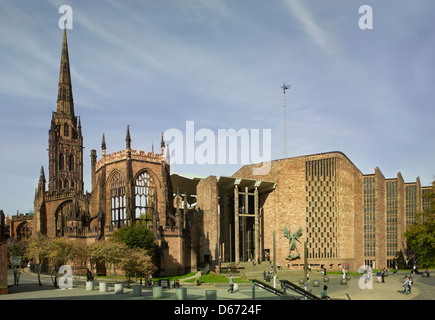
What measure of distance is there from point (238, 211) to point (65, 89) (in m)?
57.9

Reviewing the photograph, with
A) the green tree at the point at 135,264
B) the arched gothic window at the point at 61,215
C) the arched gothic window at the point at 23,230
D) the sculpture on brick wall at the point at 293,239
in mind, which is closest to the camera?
the green tree at the point at 135,264

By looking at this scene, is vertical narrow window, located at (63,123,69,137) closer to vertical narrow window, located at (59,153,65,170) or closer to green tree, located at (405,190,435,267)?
vertical narrow window, located at (59,153,65,170)

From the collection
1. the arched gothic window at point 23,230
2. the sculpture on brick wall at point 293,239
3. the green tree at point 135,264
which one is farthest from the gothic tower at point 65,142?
the green tree at point 135,264

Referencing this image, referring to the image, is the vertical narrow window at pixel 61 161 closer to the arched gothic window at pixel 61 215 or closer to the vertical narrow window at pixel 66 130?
the vertical narrow window at pixel 66 130

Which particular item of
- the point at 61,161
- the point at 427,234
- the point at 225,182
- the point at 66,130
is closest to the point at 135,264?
the point at 427,234

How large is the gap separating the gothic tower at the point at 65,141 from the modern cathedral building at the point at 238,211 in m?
3.62

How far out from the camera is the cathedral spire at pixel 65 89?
338ft

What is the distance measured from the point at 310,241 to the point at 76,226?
37843 millimetres

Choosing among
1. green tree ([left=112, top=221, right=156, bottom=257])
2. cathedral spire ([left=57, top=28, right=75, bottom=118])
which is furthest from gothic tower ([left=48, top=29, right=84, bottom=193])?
green tree ([left=112, top=221, right=156, bottom=257])

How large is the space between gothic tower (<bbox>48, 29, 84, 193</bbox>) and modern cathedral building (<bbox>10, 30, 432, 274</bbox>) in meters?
3.62
